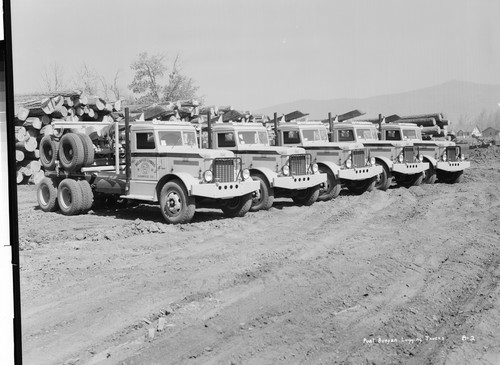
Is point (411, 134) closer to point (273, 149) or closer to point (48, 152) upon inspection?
point (273, 149)

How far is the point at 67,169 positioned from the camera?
894 cm

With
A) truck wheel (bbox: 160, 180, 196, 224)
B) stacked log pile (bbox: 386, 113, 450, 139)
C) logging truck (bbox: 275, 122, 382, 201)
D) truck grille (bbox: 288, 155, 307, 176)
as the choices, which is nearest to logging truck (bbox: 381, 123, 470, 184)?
logging truck (bbox: 275, 122, 382, 201)

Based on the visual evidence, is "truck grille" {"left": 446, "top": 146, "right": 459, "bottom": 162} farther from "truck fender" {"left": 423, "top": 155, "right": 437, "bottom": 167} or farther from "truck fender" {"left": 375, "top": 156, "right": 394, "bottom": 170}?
"truck fender" {"left": 375, "top": 156, "right": 394, "bottom": 170}

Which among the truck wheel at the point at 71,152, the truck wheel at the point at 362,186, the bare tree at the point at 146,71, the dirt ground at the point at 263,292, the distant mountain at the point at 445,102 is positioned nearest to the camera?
the dirt ground at the point at 263,292

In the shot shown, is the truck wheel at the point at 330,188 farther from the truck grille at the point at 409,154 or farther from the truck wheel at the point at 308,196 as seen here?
the truck grille at the point at 409,154

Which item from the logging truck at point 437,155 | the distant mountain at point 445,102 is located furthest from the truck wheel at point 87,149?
the logging truck at point 437,155

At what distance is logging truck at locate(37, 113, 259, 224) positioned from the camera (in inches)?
310

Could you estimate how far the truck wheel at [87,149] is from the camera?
28.8 ft

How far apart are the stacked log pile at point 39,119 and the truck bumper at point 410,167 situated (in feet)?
18.4

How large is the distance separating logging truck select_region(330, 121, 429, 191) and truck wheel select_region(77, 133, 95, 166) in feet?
16.9

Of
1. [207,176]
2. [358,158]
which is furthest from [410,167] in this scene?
[207,176]

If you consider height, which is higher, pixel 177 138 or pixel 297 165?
pixel 177 138

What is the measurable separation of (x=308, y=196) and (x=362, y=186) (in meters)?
2.05

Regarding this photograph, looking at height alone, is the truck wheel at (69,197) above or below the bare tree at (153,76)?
below
